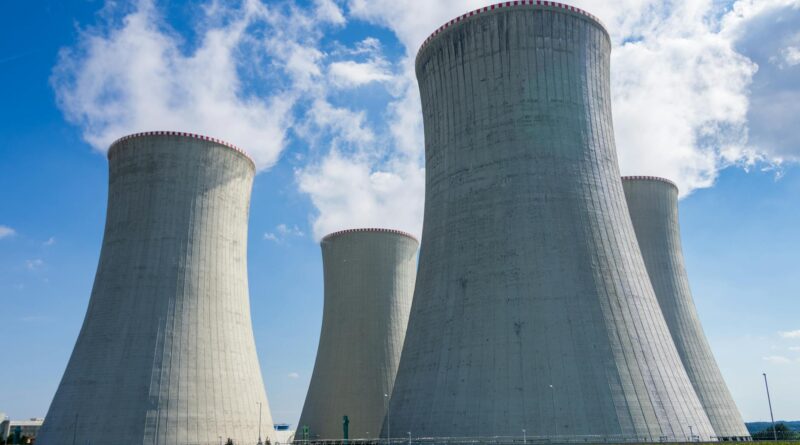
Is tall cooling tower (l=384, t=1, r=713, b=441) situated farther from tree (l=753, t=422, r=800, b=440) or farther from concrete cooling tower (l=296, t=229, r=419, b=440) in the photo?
concrete cooling tower (l=296, t=229, r=419, b=440)

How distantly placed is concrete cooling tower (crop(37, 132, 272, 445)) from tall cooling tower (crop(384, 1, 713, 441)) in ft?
22.2

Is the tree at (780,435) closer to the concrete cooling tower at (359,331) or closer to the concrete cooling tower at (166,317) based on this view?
the concrete cooling tower at (359,331)

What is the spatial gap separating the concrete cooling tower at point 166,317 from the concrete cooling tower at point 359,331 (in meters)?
8.18

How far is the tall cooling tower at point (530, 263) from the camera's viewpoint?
1642cm

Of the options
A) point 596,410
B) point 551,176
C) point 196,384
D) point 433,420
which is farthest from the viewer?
point 196,384

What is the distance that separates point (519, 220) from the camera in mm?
18234

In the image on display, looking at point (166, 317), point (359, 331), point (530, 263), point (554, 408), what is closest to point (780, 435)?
point (359, 331)

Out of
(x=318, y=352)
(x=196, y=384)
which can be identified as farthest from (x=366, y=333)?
(x=196, y=384)

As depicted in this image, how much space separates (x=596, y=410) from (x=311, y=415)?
20289 mm

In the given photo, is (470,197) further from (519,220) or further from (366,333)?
(366,333)

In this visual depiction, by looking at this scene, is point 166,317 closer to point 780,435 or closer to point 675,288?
point 675,288

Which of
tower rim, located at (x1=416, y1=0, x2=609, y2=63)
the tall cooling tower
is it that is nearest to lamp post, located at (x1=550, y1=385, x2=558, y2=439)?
the tall cooling tower

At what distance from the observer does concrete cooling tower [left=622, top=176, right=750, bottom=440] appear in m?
28.5

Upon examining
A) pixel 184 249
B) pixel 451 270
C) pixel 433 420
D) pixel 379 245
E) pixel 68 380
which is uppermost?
pixel 379 245
